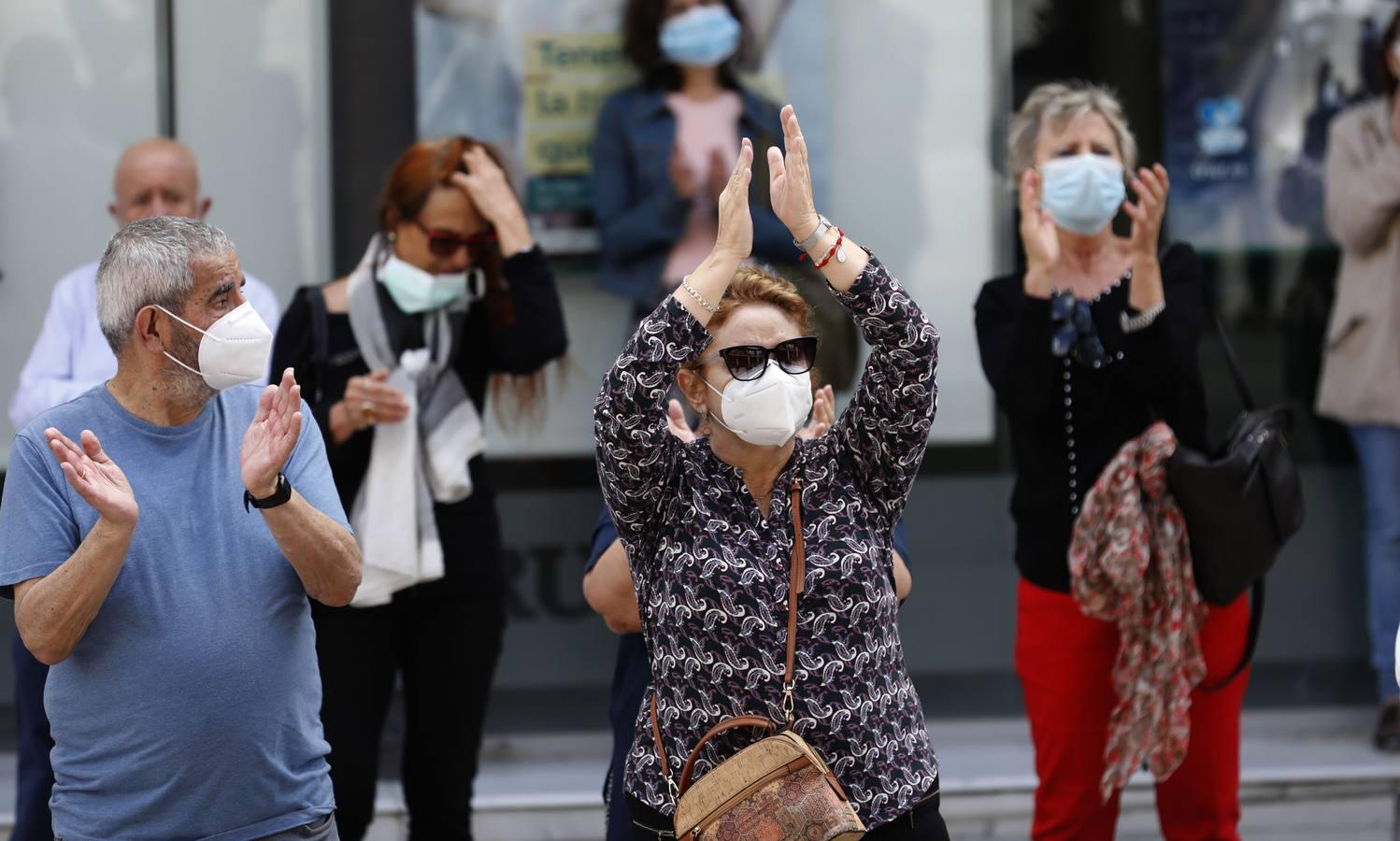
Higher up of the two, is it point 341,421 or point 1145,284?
point 1145,284

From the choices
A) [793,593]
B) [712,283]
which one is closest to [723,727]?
[793,593]

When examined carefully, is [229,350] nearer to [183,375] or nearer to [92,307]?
[183,375]

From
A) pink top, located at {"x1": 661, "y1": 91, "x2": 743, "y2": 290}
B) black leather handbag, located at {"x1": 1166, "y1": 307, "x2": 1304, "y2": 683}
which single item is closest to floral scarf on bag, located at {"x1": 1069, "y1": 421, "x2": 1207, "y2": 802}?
black leather handbag, located at {"x1": 1166, "y1": 307, "x2": 1304, "y2": 683}

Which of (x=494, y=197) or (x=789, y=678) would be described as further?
(x=494, y=197)

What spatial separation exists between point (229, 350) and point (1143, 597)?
2285 millimetres

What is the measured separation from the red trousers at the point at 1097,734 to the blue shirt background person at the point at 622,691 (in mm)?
859

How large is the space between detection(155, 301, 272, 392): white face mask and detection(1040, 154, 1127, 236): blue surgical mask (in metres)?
2.13

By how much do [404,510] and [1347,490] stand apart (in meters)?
3.58

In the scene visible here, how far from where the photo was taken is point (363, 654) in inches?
165

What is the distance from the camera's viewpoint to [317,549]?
2912 mm

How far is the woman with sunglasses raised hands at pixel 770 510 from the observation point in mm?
2898

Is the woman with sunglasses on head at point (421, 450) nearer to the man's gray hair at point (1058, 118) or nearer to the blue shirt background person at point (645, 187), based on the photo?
the blue shirt background person at point (645, 187)

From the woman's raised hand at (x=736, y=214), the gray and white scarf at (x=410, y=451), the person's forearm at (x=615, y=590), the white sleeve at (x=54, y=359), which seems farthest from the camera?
the white sleeve at (x=54, y=359)

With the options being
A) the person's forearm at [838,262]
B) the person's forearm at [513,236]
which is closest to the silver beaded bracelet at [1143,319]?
the person's forearm at [838,262]
